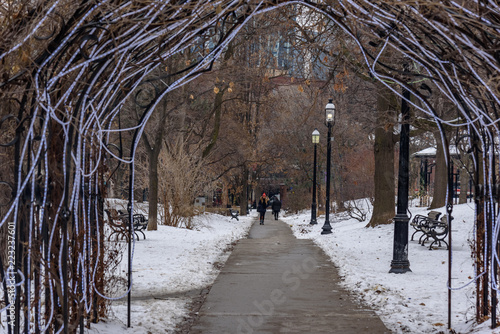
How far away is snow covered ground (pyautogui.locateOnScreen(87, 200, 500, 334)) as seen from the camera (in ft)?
24.1

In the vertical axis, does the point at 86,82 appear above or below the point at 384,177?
→ above

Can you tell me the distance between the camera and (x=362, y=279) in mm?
10781

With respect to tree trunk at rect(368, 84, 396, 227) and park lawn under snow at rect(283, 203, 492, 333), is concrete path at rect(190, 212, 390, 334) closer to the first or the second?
park lawn under snow at rect(283, 203, 492, 333)

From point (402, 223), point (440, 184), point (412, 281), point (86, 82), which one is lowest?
point (412, 281)

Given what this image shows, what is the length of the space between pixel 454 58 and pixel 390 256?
9110 mm

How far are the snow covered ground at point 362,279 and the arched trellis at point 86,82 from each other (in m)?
1.07

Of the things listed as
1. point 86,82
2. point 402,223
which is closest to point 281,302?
point 402,223

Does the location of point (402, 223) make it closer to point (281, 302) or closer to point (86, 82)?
point (281, 302)

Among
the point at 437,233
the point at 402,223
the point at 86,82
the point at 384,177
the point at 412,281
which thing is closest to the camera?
the point at 86,82

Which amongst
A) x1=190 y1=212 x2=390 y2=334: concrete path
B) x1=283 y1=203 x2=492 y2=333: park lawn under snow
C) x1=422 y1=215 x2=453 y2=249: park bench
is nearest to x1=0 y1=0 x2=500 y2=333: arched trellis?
x1=283 y1=203 x2=492 y2=333: park lawn under snow

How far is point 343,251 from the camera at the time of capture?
15742 millimetres

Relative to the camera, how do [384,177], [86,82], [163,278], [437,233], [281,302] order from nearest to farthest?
[86,82], [281,302], [163,278], [437,233], [384,177]

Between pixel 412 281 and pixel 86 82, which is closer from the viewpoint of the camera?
pixel 86 82

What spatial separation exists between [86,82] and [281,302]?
4.62m
